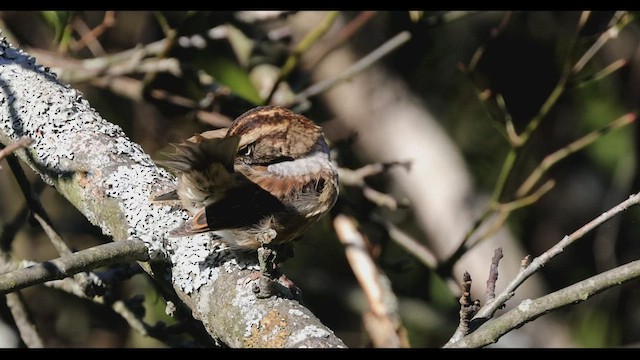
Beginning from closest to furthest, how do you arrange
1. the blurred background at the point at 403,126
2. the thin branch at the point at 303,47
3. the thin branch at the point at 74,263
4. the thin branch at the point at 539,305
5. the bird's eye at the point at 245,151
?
the thin branch at the point at 539,305
the thin branch at the point at 74,263
the bird's eye at the point at 245,151
the thin branch at the point at 303,47
the blurred background at the point at 403,126

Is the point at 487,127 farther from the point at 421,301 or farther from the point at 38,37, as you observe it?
the point at 38,37

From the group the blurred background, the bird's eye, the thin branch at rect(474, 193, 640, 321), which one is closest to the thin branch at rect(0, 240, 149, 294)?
the bird's eye

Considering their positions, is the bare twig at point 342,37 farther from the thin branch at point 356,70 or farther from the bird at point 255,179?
the bird at point 255,179

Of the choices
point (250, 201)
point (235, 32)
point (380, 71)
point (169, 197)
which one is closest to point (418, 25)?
point (235, 32)

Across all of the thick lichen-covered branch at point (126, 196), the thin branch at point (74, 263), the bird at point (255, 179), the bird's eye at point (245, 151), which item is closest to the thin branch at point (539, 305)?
the thick lichen-covered branch at point (126, 196)

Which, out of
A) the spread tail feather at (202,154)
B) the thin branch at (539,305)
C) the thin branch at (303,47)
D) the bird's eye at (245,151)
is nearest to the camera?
the thin branch at (539,305)

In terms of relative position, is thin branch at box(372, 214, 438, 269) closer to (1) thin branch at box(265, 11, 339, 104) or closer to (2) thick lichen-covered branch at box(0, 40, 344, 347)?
(1) thin branch at box(265, 11, 339, 104)
